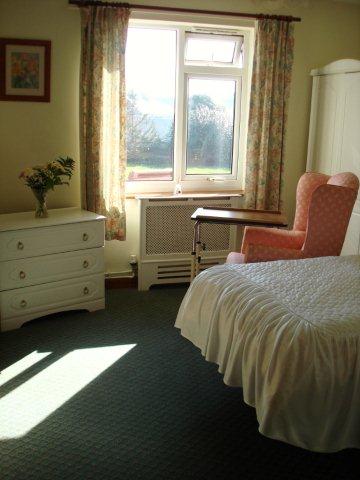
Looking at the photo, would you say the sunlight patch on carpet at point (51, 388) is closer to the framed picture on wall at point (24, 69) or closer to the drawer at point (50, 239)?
the drawer at point (50, 239)

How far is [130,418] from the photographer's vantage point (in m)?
2.55

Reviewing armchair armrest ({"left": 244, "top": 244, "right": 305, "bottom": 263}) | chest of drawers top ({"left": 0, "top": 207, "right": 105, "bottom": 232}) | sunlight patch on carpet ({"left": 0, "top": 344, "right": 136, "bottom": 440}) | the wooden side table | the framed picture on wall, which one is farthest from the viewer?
the framed picture on wall

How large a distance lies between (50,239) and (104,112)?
3.79 feet

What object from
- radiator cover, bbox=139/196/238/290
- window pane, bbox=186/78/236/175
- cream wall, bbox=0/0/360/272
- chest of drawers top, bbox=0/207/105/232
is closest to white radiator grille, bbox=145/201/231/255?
radiator cover, bbox=139/196/238/290

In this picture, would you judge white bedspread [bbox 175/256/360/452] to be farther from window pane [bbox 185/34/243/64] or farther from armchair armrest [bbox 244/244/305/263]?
window pane [bbox 185/34/243/64]

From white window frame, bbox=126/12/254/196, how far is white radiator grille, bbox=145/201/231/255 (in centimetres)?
29

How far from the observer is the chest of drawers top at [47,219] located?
3.53 meters

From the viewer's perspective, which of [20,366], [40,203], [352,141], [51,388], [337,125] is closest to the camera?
[51,388]

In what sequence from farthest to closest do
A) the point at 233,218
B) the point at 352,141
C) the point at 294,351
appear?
the point at 352,141 < the point at 233,218 < the point at 294,351

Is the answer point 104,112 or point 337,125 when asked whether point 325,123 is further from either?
point 104,112

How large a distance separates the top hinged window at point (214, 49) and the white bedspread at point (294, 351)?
2646 millimetres

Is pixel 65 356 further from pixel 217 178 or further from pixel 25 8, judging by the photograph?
pixel 25 8

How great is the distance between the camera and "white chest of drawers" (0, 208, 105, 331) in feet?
11.5

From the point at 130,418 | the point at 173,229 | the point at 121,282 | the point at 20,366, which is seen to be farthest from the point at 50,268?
the point at 130,418
